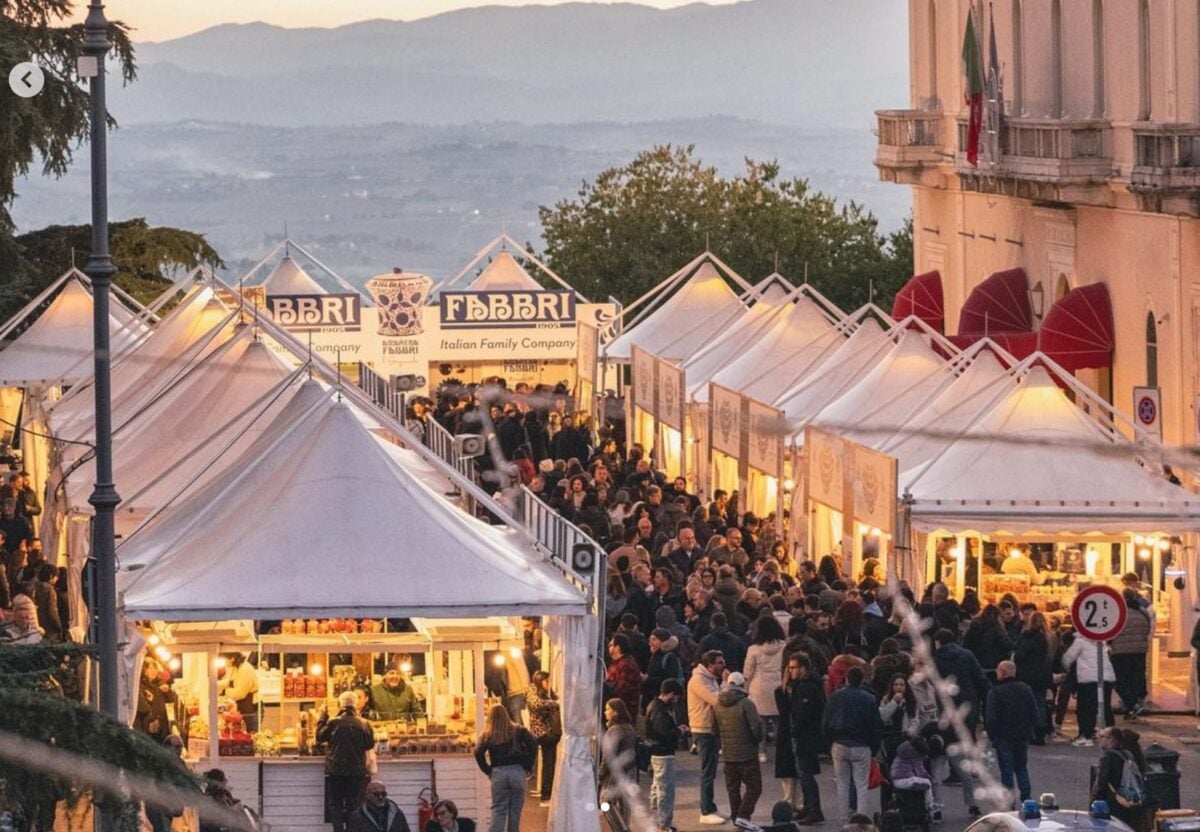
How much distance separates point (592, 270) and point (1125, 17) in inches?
1551

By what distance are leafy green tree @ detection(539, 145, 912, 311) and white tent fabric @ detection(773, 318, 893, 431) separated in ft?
123

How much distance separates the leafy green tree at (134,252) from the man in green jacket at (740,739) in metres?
31.8

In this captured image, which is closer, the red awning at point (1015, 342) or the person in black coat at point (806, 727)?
the person in black coat at point (806, 727)

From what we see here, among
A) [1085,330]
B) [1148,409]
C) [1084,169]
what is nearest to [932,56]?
[1084,169]

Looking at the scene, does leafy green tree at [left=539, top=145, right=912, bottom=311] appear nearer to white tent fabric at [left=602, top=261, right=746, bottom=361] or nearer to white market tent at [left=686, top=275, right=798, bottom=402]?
white tent fabric at [left=602, top=261, right=746, bottom=361]

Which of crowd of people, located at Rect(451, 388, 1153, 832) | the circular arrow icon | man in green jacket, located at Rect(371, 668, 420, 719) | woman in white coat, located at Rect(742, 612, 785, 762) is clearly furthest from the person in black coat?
the circular arrow icon

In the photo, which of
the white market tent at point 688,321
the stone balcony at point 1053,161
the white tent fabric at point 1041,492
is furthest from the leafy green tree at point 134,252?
the white tent fabric at point 1041,492

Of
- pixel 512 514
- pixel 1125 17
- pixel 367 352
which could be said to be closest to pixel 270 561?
pixel 512 514

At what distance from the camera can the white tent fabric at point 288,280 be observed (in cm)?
4553

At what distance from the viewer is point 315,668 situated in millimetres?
18438

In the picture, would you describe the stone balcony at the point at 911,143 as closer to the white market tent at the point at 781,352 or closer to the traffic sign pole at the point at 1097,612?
the white market tent at the point at 781,352

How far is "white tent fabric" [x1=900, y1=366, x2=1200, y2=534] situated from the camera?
22.8 metres

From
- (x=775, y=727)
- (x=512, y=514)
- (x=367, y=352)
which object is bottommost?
(x=775, y=727)

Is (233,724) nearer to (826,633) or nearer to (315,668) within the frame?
(315,668)
